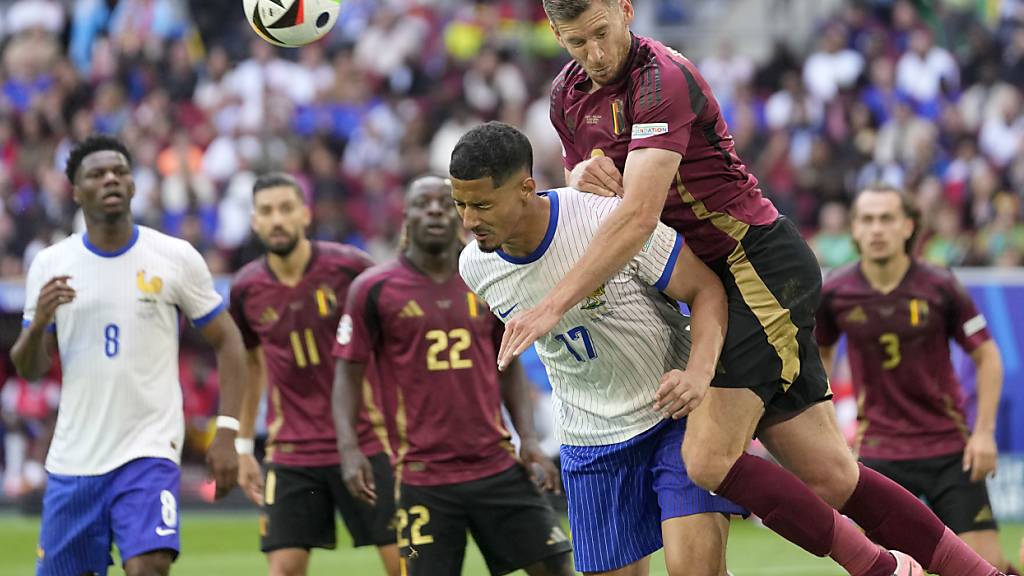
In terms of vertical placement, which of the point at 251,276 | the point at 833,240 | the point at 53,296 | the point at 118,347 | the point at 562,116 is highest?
the point at 562,116

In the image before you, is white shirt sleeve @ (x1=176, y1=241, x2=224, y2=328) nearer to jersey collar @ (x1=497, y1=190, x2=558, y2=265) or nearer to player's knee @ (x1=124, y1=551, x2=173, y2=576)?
player's knee @ (x1=124, y1=551, x2=173, y2=576)

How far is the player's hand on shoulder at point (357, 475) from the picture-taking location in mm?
7941

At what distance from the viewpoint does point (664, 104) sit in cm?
590

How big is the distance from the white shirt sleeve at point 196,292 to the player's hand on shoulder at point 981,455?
13.1 ft

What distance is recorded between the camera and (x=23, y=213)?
56.8 ft

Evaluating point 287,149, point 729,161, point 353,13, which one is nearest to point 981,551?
point 729,161

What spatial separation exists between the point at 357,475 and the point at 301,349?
4.44ft

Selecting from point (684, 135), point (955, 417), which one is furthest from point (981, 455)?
point (684, 135)

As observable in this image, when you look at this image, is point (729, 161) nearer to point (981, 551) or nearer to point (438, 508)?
point (438, 508)

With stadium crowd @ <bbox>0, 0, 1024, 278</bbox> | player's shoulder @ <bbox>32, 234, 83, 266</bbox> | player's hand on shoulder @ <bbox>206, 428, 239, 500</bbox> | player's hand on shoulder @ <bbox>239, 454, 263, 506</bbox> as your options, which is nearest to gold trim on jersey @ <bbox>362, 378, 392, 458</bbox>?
player's hand on shoulder @ <bbox>239, 454, 263, 506</bbox>

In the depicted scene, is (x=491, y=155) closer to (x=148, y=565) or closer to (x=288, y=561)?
(x=148, y=565)

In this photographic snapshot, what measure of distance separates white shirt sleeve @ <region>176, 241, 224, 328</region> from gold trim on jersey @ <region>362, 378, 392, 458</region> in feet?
4.31

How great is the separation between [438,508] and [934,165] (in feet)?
38.6

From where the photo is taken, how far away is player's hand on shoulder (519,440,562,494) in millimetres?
7820
